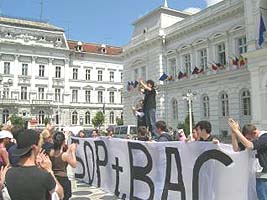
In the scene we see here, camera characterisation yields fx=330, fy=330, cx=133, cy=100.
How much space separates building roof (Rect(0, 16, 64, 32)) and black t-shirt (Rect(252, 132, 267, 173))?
58278 millimetres

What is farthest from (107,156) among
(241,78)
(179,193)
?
(241,78)

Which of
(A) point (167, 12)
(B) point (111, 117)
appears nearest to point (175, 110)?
(A) point (167, 12)

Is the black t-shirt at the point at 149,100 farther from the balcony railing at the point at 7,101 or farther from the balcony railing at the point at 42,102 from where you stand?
the balcony railing at the point at 42,102

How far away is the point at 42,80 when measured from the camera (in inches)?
2341

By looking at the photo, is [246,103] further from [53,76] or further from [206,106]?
[53,76]

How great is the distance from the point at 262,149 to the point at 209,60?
27876 mm

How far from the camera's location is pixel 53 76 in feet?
198

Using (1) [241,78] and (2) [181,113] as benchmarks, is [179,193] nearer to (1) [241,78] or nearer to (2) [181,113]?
(1) [241,78]

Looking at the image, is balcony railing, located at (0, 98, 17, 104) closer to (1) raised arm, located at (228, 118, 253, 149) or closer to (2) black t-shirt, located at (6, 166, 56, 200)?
(1) raised arm, located at (228, 118, 253, 149)

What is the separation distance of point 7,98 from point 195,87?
117 feet

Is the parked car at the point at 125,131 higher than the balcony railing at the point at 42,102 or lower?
lower

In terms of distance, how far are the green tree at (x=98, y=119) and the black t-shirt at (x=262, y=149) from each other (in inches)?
2151

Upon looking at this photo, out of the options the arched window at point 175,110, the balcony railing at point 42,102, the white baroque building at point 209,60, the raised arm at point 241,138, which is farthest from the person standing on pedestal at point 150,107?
the balcony railing at point 42,102

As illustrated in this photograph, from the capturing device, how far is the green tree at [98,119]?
59034 millimetres
